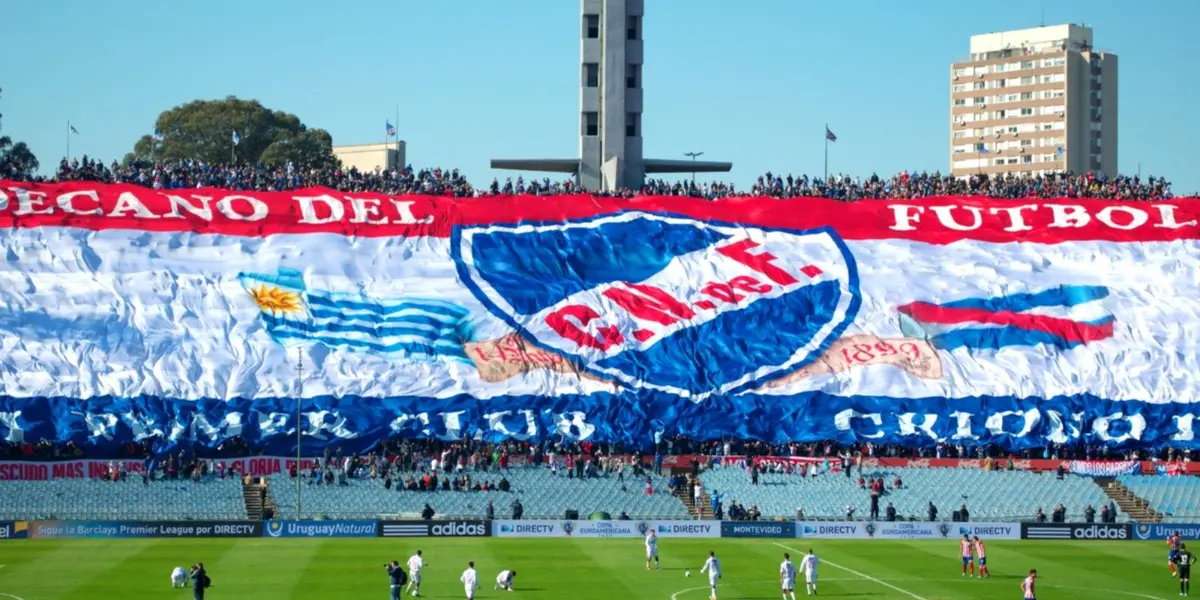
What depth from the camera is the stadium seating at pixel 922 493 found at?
75938 mm

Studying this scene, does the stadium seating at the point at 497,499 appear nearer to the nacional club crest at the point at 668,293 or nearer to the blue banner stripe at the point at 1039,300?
the nacional club crest at the point at 668,293

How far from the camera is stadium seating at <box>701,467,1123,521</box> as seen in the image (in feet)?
249

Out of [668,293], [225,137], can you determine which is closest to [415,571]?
[668,293]

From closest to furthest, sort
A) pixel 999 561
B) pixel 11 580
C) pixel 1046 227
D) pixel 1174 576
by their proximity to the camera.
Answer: pixel 11 580 < pixel 1174 576 < pixel 999 561 < pixel 1046 227

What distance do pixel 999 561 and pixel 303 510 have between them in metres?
30.6

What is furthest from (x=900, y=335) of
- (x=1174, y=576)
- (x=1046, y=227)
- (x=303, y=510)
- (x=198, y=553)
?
(x=198, y=553)

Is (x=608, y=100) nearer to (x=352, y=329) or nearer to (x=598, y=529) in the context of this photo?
(x=352, y=329)

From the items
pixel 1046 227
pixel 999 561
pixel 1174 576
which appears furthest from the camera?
pixel 1046 227

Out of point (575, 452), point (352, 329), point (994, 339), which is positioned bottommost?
point (575, 452)

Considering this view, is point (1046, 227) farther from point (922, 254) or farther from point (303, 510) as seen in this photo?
point (303, 510)

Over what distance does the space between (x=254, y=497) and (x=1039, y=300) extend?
1615 inches

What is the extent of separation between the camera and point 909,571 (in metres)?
58.6

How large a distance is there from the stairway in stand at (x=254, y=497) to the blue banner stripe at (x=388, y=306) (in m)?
9.97

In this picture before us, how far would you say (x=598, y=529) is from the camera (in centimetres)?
6919
